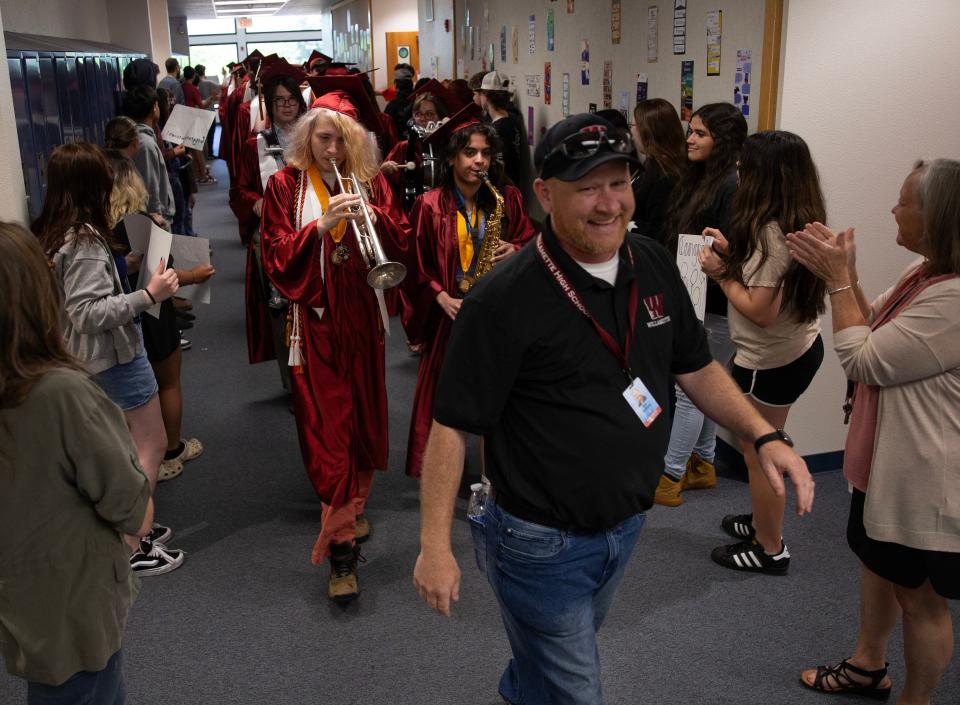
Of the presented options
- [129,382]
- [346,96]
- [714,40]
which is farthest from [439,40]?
[129,382]

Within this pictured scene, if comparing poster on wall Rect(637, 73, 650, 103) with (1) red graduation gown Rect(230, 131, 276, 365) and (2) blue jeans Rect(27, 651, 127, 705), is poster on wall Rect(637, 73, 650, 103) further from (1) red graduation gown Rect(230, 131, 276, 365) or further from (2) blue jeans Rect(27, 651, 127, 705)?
(2) blue jeans Rect(27, 651, 127, 705)

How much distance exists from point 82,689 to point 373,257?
69.7 inches

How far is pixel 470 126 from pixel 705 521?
195 cm

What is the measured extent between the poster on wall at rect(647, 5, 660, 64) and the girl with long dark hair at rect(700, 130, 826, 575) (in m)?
2.03

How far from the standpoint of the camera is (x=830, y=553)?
368 centimetres

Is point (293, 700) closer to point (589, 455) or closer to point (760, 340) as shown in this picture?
point (589, 455)

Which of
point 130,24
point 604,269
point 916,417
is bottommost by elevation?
point 916,417

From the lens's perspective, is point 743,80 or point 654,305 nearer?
point 654,305

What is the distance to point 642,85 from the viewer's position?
521 centimetres

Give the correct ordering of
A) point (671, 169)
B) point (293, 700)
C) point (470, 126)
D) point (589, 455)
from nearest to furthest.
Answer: point (589, 455), point (293, 700), point (470, 126), point (671, 169)

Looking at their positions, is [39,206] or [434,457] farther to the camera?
[39,206]

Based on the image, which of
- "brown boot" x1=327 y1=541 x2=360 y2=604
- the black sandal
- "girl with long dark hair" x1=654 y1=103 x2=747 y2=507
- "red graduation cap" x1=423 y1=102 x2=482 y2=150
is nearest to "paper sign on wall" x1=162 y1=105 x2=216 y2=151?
"red graduation cap" x1=423 y1=102 x2=482 y2=150

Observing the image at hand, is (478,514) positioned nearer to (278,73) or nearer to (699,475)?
(699,475)

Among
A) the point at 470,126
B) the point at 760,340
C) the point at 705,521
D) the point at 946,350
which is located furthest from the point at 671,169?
the point at 946,350
